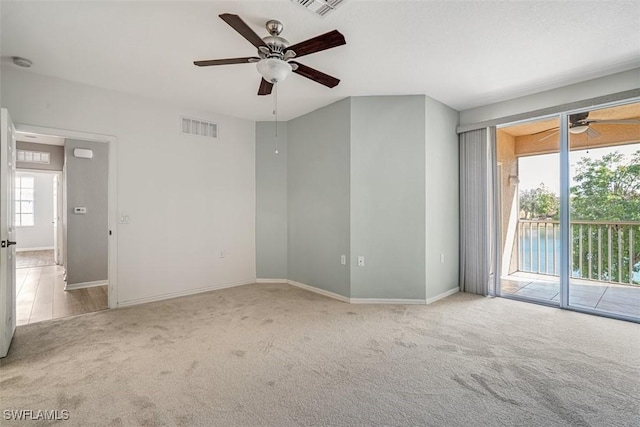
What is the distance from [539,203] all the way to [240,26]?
4434mm

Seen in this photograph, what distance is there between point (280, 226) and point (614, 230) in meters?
4.47

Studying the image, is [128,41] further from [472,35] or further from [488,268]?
[488,268]

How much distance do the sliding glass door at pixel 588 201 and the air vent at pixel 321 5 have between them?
10.0 ft

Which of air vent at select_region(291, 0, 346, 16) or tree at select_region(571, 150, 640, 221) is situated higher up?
air vent at select_region(291, 0, 346, 16)

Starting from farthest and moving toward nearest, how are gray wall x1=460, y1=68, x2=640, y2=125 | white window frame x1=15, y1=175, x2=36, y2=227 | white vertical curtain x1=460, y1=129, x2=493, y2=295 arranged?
white window frame x1=15, y1=175, x2=36, y2=227
white vertical curtain x1=460, y1=129, x2=493, y2=295
gray wall x1=460, y1=68, x2=640, y2=125

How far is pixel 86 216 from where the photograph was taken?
486 cm

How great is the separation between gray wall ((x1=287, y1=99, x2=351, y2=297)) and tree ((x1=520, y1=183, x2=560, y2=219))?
2.73m

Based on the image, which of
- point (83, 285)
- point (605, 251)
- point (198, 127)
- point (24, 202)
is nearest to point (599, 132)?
point (605, 251)

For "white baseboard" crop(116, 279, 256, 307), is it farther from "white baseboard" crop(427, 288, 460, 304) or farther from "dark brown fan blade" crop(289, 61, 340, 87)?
"dark brown fan blade" crop(289, 61, 340, 87)

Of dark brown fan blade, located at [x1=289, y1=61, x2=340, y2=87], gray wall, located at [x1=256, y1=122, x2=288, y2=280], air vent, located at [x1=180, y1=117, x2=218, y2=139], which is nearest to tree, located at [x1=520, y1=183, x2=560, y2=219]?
dark brown fan blade, located at [x1=289, y1=61, x2=340, y2=87]

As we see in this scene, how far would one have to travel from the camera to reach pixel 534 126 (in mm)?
4215

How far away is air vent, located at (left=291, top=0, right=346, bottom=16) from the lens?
202 cm

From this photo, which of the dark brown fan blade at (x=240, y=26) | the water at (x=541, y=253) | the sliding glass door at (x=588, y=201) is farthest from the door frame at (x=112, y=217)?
the water at (x=541, y=253)

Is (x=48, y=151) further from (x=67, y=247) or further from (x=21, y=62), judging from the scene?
(x=21, y=62)
